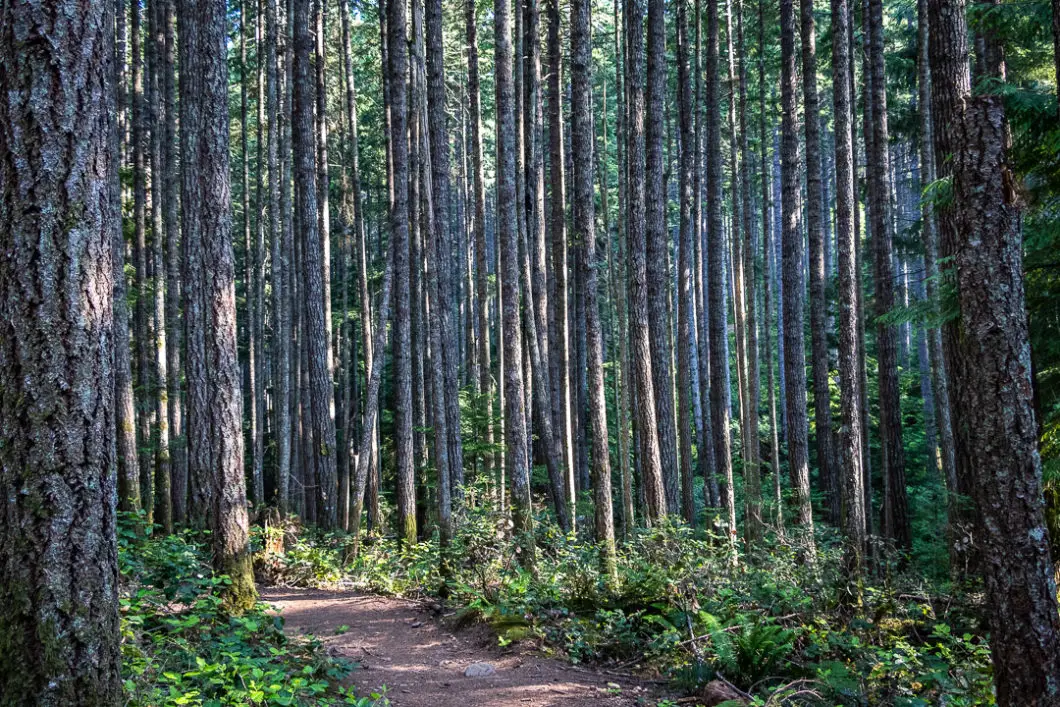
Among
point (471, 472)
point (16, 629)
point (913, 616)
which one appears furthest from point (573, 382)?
point (16, 629)

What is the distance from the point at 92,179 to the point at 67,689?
8.11 feet

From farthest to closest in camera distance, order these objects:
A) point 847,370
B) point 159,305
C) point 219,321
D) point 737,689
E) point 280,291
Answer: point 280,291, point 159,305, point 847,370, point 219,321, point 737,689

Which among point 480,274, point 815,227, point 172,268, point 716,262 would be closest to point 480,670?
point 815,227

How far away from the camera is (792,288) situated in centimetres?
1346

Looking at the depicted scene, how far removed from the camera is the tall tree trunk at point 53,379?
11.6 ft

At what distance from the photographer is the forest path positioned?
21.7ft

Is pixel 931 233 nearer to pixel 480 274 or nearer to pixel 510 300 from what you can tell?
pixel 510 300

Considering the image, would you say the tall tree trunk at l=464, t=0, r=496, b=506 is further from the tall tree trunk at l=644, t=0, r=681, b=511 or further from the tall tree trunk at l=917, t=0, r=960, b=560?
the tall tree trunk at l=917, t=0, r=960, b=560

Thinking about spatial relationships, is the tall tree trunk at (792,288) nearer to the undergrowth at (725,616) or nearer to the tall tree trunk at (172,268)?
the undergrowth at (725,616)

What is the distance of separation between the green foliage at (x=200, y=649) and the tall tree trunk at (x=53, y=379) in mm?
889

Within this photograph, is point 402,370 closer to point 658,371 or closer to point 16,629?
point 658,371

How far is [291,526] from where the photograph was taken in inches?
553

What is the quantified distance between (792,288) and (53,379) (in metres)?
12.1

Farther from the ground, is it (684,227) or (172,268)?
(684,227)
